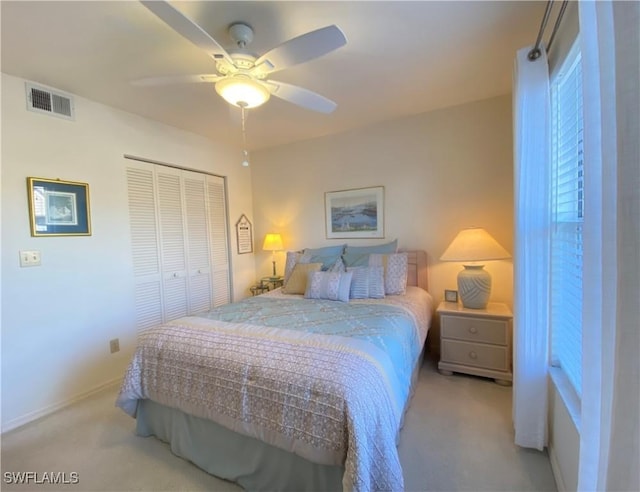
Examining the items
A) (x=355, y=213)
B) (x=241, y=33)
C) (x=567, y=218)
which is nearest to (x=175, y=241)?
(x=355, y=213)

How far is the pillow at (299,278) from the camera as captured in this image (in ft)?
9.62

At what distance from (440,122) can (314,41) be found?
6.83 ft

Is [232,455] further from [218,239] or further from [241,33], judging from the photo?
[218,239]

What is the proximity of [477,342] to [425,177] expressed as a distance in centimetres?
170

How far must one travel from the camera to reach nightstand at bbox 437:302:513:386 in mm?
2383

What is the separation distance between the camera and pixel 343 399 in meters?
1.20

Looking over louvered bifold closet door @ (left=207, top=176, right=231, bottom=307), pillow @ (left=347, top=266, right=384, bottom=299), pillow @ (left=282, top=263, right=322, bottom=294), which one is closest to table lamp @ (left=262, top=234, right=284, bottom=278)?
louvered bifold closet door @ (left=207, top=176, right=231, bottom=307)

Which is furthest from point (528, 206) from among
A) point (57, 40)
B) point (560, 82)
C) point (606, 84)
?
point (57, 40)

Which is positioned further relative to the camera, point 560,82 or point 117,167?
point 117,167

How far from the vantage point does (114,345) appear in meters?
2.72

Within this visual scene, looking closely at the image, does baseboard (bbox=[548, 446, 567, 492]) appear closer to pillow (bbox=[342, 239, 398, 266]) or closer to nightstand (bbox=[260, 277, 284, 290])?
pillow (bbox=[342, 239, 398, 266])

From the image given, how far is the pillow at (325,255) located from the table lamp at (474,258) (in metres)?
1.14

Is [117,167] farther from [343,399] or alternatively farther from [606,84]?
[606,84]

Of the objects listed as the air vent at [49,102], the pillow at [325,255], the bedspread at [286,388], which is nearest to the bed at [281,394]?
the bedspread at [286,388]
